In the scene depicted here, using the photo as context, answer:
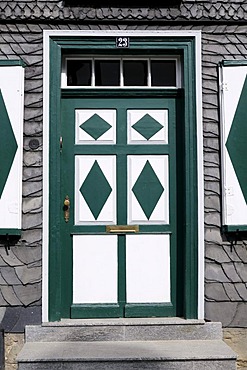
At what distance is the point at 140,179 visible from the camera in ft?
16.9

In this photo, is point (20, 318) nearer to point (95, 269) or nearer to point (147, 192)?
point (95, 269)

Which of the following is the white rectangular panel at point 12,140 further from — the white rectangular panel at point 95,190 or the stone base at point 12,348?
the stone base at point 12,348

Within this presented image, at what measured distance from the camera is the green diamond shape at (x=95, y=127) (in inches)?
203

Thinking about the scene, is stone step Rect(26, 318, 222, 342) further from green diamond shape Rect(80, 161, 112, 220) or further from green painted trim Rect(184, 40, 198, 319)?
green diamond shape Rect(80, 161, 112, 220)

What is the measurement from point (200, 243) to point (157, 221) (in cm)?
47

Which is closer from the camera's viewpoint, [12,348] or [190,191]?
[12,348]

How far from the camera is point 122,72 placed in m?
5.25

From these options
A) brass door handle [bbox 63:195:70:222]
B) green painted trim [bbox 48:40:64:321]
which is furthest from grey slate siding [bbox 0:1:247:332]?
brass door handle [bbox 63:195:70:222]

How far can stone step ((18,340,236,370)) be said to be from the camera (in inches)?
170

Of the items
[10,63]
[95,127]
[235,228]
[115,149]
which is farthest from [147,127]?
[10,63]

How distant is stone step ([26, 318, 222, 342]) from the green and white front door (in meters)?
0.23

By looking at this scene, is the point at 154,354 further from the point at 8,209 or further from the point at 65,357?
the point at 8,209

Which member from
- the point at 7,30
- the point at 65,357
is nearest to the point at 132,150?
the point at 7,30

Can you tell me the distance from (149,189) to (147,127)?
2.01ft
